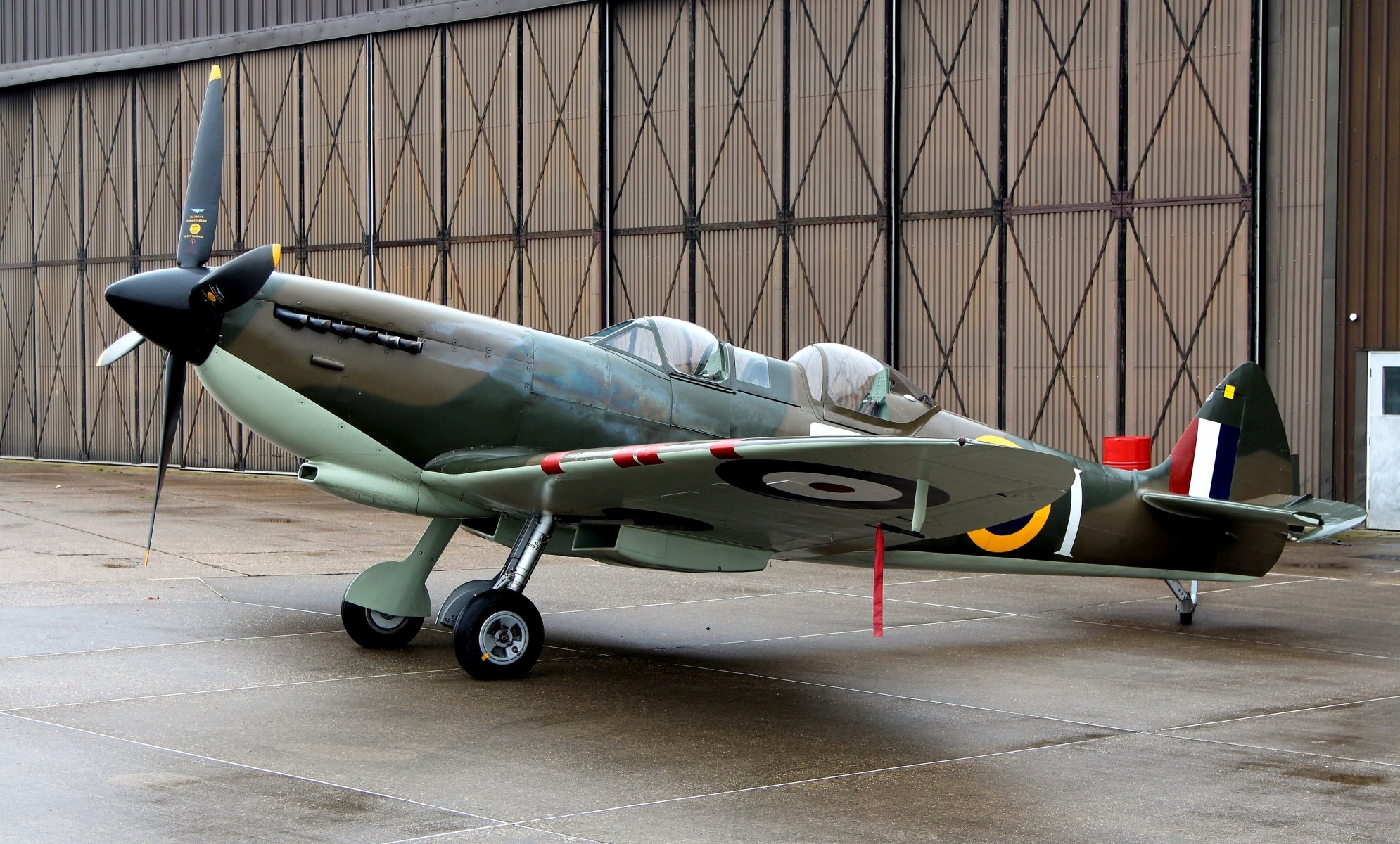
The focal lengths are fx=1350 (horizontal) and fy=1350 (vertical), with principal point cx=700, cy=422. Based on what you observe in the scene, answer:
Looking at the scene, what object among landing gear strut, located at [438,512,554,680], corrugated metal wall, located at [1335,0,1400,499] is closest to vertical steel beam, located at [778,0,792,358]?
corrugated metal wall, located at [1335,0,1400,499]

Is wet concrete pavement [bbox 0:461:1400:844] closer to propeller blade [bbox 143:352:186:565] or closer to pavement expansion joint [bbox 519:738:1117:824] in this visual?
pavement expansion joint [bbox 519:738:1117:824]

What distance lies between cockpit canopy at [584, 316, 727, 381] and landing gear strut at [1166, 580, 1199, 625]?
14.0 feet

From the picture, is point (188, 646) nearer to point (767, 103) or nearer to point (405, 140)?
point (767, 103)

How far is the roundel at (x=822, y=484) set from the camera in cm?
666

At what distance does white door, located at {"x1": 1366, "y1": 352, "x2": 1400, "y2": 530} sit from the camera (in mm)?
17797

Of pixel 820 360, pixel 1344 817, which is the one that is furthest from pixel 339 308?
pixel 1344 817

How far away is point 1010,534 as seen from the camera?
9547mm

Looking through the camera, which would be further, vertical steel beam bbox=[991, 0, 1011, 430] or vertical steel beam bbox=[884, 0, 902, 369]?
vertical steel beam bbox=[884, 0, 902, 369]

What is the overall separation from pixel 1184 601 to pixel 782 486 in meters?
5.07

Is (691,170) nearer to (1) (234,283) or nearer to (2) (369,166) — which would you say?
(2) (369,166)

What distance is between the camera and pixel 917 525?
21.7 feet

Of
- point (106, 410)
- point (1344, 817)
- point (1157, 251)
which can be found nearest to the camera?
point (1344, 817)

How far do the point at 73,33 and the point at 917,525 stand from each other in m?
30.7

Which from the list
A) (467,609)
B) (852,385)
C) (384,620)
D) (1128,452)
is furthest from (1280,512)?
(1128,452)
